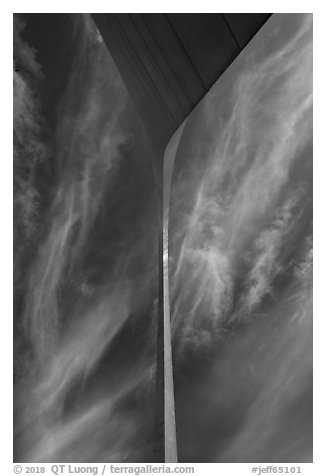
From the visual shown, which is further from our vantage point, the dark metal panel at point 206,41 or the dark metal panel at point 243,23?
the dark metal panel at point 206,41

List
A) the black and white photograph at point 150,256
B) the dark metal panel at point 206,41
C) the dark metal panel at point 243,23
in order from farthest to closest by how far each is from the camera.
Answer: the black and white photograph at point 150,256, the dark metal panel at point 206,41, the dark metal panel at point 243,23

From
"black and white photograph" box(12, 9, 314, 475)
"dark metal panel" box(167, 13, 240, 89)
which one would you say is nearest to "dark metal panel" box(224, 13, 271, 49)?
"dark metal panel" box(167, 13, 240, 89)

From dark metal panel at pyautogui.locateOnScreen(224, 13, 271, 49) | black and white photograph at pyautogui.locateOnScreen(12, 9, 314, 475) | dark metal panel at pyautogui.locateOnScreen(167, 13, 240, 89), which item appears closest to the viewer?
dark metal panel at pyautogui.locateOnScreen(224, 13, 271, 49)

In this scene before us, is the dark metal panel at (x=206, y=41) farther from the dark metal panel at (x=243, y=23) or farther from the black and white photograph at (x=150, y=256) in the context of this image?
the black and white photograph at (x=150, y=256)

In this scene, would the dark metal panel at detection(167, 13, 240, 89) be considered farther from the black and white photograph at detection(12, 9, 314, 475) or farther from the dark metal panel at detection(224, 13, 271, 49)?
the black and white photograph at detection(12, 9, 314, 475)

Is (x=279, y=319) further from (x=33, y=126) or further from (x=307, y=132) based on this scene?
(x=33, y=126)

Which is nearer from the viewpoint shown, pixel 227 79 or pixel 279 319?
pixel 227 79

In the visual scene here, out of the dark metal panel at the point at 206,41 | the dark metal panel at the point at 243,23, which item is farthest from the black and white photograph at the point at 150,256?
the dark metal panel at the point at 243,23

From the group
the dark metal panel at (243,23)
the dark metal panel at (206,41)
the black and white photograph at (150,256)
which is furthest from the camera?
the black and white photograph at (150,256)
